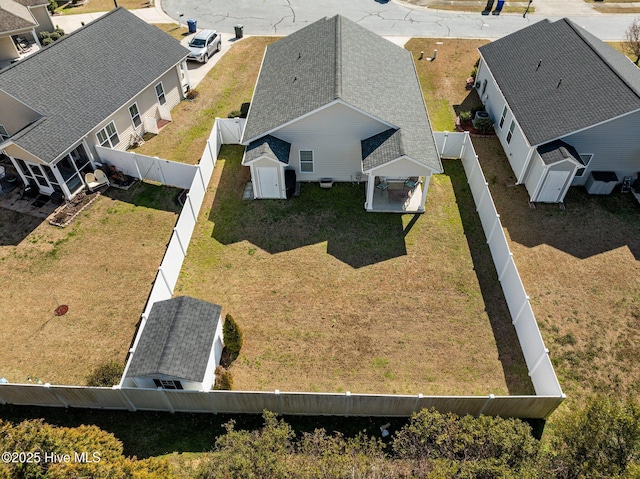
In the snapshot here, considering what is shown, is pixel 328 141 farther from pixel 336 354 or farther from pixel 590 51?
pixel 590 51

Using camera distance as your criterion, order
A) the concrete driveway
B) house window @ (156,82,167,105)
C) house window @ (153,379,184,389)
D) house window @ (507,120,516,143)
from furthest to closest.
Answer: the concrete driveway → house window @ (156,82,167,105) → house window @ (507,120,516,143) → house window @ (153,379,184,389)

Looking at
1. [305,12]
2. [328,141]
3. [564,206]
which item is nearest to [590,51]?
[564,206]

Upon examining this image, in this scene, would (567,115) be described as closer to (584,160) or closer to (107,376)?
(584,160)

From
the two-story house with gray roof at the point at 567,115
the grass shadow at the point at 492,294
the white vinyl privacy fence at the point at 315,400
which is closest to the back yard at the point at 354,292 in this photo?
the grass shadow at the point at 492,294

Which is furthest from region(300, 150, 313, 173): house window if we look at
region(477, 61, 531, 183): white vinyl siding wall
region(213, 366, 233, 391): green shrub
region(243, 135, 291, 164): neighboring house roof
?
region(213, 366, 233, 391): green shrub

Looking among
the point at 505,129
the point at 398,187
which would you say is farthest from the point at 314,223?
the point at 505,129

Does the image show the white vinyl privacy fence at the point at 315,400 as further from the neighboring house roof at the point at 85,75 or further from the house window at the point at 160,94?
the house window at the point at 160,94

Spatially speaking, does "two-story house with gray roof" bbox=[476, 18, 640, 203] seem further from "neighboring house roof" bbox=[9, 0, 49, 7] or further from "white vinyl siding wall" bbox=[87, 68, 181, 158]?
"neighboring house roof" bbox=[9, 0, 49, 7]
